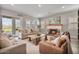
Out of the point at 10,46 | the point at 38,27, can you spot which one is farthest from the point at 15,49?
the point at 38,27

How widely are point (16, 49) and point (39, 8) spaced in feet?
4.20

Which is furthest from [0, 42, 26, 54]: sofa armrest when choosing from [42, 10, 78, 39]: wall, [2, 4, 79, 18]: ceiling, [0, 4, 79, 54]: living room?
[42, 10, 78, 39]: wall

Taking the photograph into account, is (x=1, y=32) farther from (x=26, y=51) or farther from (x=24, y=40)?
(x=26, y=51)

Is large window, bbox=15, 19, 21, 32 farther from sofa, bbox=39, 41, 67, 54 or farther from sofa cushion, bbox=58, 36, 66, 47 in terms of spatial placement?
sofa cushion, bbox=58, 36, 66, 47

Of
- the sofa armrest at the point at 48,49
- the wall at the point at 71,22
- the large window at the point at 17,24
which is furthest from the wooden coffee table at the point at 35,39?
the wall at the point at 71,22

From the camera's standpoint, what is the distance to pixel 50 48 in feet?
10.2

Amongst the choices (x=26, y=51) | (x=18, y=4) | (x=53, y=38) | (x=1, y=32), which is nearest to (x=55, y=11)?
(x=53, y=38)

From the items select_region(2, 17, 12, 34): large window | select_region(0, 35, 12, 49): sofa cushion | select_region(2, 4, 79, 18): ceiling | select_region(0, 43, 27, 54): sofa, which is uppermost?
select_region(2, 4, 79, 18): ceiling

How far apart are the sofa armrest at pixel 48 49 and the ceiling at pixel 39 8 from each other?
0.82 m

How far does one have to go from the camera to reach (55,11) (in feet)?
10.4

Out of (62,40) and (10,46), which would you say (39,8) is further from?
(10,46)

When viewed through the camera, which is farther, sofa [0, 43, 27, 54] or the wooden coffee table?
the wooden coffee table

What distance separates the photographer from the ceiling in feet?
10.0

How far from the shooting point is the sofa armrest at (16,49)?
9.80 ft
